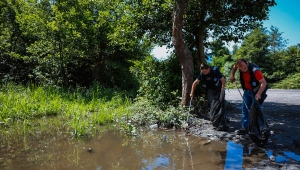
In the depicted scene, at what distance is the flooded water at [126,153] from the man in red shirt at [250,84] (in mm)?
916

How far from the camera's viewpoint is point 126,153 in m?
4.29

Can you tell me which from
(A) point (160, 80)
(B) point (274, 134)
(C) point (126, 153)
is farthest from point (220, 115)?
(A) point (160, 80)

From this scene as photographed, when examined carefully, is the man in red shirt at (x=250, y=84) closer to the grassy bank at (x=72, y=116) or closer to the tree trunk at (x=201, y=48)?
the grassy bank at (x=72, y=116)

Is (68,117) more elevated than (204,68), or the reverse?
(204,68)

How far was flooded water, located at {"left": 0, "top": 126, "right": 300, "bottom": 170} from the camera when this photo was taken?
3.70 meters

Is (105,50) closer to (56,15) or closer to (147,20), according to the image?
(56,15)

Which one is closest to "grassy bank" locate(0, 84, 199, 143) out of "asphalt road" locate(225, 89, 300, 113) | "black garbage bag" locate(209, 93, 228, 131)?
"black garbage bag" locate(209, 93, 228, 131)

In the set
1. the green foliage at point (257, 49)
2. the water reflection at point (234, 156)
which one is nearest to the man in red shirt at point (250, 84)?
the water reflection at point (234, 156)

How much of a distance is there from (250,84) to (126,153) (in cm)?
310

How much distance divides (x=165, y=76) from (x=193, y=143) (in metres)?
3.52

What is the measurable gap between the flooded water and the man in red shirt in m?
0.92

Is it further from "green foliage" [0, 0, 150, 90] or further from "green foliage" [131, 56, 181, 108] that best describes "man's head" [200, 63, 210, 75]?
"green foliage" [0, 0, 150, 90]

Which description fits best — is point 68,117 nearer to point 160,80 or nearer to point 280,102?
point 160,80

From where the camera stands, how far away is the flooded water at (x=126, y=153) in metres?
3.70
